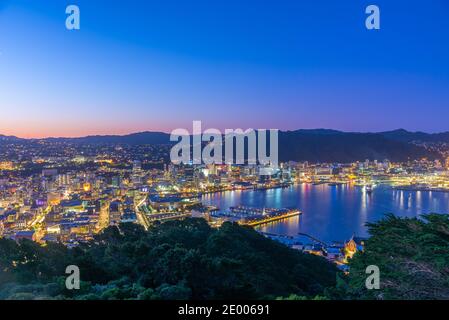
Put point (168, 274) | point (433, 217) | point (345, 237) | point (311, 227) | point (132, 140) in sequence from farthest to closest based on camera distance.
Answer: point (132, 140) → point (311, 227) → point (345, 237) → point (168, 274) → point (433, 217)

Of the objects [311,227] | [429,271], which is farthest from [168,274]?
[311,227]

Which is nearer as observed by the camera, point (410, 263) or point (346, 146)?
point (410, 263)

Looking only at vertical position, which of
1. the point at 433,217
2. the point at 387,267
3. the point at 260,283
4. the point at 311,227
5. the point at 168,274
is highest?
the point at 433,217

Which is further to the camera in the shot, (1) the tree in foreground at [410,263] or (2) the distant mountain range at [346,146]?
(2) the distant mountain range at [346,146]

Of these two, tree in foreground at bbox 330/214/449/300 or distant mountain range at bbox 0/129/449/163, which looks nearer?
tree in foreground at bbox 330/214/449/300

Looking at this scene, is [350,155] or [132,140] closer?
[132,140]

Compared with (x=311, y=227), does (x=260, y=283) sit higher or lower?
higher

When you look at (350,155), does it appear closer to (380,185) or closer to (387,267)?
(380,185)

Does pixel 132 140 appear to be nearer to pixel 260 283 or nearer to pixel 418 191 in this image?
pixel 418 191
